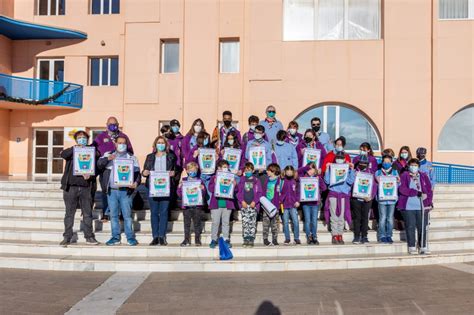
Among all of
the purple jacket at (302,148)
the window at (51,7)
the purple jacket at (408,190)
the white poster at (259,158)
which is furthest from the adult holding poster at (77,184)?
the window at (51,7)

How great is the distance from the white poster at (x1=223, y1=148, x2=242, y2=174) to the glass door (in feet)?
44.5

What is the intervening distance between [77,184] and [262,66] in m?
10.9

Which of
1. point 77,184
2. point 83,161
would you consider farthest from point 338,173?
point 77,184

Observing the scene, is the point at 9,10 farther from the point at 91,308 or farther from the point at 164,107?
the point at 91,308

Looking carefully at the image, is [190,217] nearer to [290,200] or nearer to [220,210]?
[220,210]

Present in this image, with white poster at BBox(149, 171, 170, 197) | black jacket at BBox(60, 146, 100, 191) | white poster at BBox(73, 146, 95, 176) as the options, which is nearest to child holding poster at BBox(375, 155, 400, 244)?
white poster at BBox(149, 171, 170, 197)

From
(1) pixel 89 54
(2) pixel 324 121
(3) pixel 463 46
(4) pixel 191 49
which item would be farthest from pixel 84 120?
(3) pixel 463 46

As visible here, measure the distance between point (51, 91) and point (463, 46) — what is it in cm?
1810

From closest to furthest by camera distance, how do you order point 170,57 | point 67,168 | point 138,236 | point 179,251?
1. point 179,251
2. point 67,168
3. point 138,236
4. point 170,57

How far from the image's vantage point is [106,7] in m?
19.4

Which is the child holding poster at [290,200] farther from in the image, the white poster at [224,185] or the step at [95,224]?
the white poster at [224,185]

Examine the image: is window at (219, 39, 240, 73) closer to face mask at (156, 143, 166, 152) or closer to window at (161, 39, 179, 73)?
window at (161, 39, 179, 73)

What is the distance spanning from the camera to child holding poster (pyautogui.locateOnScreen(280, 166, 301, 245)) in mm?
8539

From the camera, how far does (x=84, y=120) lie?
19219 mm
